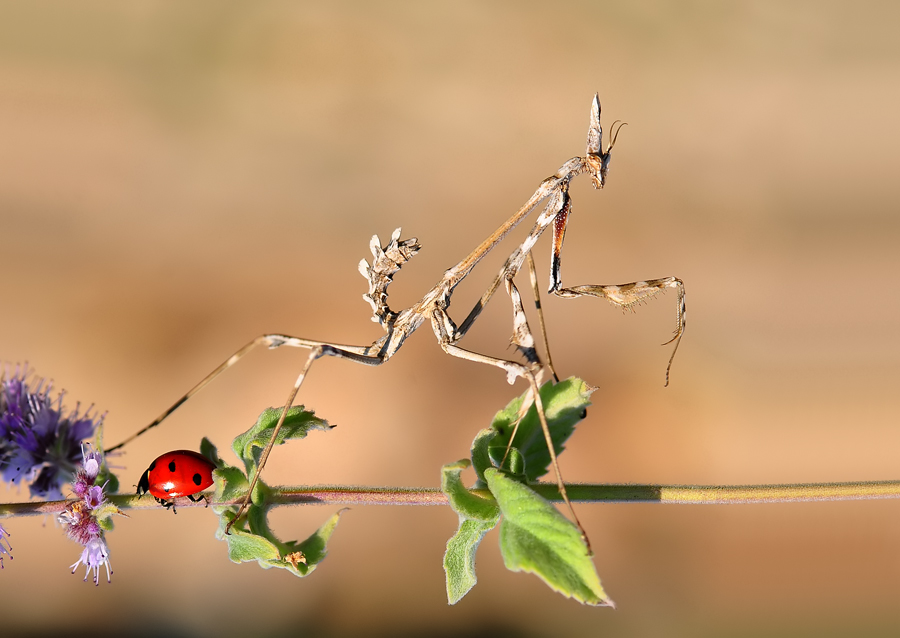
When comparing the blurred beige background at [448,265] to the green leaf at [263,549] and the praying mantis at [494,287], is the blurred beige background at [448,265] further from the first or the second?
the green leaf at [263,549]

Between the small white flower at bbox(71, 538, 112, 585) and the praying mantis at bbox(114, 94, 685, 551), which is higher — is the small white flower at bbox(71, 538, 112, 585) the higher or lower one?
the lower one

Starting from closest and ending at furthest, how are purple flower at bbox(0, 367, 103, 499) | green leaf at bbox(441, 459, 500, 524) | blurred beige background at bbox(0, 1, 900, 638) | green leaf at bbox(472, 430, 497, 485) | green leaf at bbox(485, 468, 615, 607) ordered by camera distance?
green leaf at bbox(485, 468, 615, 607) → green leaf at bbox(441, 459, 500, 524) → green leaf at bbox(472, 430, 497, 485) → purple flower at bbox(0, 367, 103, 499) → blurred beige background at bbox(0, 1, 900, 638)

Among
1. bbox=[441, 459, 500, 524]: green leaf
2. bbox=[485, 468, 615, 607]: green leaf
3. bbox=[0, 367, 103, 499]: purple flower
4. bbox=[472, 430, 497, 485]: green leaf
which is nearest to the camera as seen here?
bbox=[485, 468, 615, 607]: green leaf

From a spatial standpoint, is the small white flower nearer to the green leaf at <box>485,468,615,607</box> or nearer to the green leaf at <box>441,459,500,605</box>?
the green leaf at <box>441,459,500,605</box>

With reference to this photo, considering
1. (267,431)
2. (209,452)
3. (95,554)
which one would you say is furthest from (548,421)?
(95,554)

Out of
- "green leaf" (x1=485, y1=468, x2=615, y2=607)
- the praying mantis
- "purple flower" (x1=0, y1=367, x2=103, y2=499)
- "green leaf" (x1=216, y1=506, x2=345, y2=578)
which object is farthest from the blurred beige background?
"green leaf" (x1=485, y1=468, x2=615, y2=607)

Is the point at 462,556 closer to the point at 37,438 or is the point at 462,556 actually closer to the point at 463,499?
the point at 463,499
